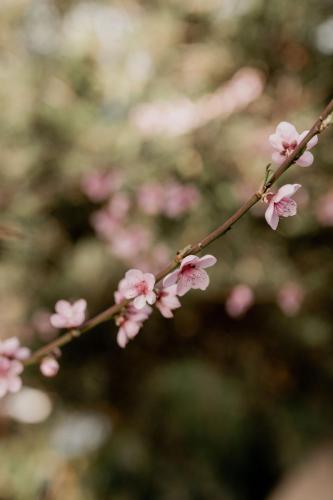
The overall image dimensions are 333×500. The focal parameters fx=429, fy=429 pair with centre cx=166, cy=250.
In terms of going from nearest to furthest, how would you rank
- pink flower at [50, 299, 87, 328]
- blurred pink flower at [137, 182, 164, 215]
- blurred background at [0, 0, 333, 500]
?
pink flower at [50, 299, 87, 328] < blurred background at [0, 0, 333, 500] < blurred pink flower at [137, 182, 164, 215]

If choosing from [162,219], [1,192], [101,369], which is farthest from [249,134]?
[101,369]

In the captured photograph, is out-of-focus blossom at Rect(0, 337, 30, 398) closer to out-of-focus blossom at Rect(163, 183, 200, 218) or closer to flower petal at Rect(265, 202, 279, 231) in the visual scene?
flower petal at Rect(265, 202, 279, 231)

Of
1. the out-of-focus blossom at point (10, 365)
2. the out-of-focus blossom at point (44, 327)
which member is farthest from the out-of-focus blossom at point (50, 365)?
the out-of-focus blossom at point (44, 327)

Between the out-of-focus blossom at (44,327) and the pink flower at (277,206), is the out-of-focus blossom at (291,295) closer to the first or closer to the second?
the out-of-focus blossom at (44,327)

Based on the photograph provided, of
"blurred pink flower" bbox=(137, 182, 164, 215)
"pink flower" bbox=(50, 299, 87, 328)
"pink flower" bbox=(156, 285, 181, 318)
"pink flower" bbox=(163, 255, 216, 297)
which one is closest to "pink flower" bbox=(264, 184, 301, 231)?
"pink flower" bbox=(163, 255, 216, 297)

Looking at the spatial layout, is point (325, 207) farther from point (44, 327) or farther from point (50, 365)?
point (50, 365)

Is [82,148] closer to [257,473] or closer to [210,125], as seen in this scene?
[210,125]
